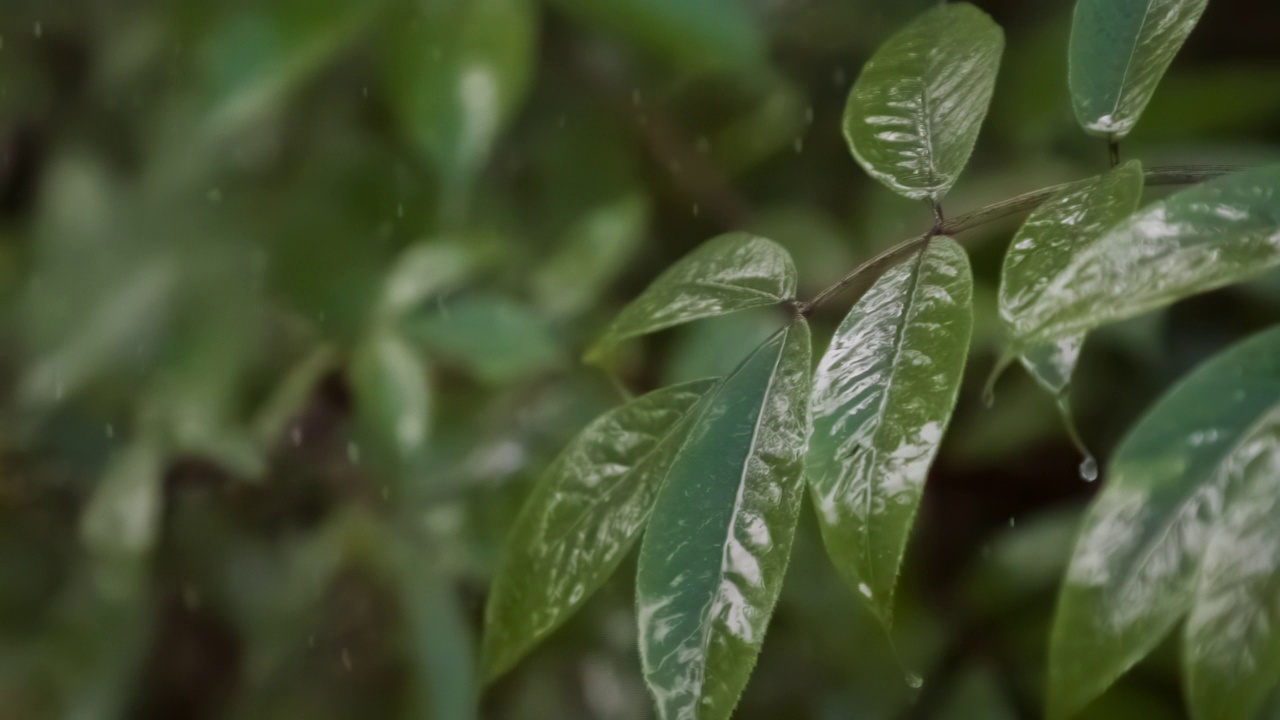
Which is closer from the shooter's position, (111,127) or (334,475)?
(334,475)

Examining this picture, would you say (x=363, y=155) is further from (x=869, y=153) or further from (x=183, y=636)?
(x=869, y=153)

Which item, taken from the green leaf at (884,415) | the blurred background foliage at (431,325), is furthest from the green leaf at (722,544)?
the blurred background foliage at (431,325)

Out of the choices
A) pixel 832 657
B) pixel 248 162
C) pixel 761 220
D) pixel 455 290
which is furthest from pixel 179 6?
pixel 832 657

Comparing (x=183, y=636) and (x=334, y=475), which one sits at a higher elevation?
(x=334, y=475)

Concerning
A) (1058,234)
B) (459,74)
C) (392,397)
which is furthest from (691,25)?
(1058,234)

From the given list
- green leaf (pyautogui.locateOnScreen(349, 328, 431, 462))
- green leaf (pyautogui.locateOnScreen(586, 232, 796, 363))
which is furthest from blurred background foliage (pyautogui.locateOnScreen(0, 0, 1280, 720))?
green leaf (pyautogui.locateOnScreen(586, 232, 796, 363))

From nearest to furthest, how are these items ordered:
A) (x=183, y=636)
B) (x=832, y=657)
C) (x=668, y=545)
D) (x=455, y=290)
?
(x=668, y=545) < (x=832, y=657) < (x=455, y=290) < (x=183, y=636)

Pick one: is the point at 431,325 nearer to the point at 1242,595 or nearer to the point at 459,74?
the point at 459,74
